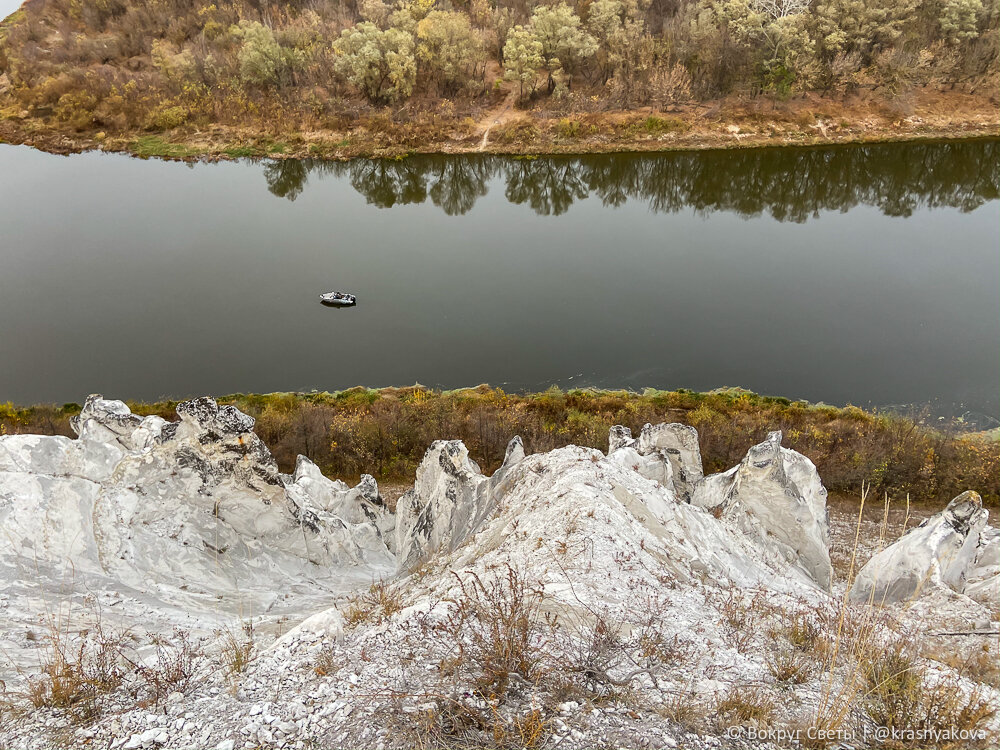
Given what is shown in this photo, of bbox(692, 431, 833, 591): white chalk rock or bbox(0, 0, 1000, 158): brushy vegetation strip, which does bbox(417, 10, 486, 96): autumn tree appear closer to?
bbox(0, 0, 1000, 158): brushy vegetation strip

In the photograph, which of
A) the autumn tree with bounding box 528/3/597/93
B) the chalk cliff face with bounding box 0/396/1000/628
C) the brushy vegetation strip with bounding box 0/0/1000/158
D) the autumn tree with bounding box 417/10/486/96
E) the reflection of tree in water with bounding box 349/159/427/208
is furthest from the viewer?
the autumn tree with bounding box 417/10/486/96

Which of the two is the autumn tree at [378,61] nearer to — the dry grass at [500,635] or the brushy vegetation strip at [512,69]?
the brushy vegetation strip at [512,69]

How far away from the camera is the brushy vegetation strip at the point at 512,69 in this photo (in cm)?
4453

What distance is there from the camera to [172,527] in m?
10.9

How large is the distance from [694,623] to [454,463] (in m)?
7.12

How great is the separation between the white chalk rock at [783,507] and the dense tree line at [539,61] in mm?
40057

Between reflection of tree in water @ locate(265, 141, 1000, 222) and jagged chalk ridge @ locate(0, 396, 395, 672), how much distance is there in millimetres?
29043

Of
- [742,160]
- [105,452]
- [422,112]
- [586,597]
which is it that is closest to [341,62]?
[422,112]

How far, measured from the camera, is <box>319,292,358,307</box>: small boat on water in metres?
28.0

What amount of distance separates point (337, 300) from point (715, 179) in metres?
27.8

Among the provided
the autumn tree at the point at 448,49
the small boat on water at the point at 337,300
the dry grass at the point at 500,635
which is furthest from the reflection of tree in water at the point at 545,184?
the dry grass at the point at 500,635

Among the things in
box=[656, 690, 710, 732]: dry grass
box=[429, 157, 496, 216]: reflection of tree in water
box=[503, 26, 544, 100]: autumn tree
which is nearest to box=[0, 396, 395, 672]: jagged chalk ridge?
box=[656, 690, 710, 732]: dry grass

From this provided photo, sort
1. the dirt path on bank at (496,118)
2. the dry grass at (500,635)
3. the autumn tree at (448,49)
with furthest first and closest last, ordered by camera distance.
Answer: the autumn tree at (448,49) < the dirt path on bank at (496,118) < the dry grass at (500,635)

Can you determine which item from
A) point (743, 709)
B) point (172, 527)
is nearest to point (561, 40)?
point (172, 527)
